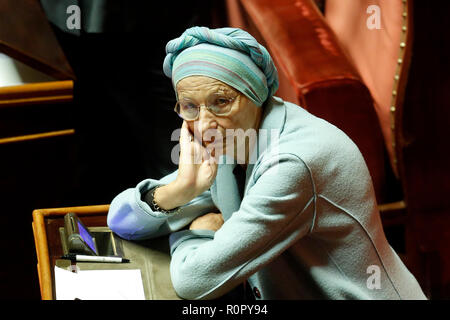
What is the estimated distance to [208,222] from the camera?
1503mm

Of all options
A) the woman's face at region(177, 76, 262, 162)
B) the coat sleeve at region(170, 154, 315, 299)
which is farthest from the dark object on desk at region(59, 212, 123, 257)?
the woman's face at region(177, 76, 262, 162)

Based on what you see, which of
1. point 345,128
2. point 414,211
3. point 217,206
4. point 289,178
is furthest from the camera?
point 414,211

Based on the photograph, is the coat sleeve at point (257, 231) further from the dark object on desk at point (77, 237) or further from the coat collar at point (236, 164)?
the dark object on desk at point (77, 237)

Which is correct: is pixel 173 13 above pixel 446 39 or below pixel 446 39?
above

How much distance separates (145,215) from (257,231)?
0.96 ft

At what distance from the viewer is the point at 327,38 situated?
1.93 metres

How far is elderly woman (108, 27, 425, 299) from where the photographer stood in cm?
126

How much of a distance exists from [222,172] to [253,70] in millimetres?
A: 274

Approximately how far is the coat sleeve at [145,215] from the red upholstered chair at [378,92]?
1.51 ft

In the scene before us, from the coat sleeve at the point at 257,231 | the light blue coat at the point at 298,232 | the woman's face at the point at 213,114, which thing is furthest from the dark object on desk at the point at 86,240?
the woman's face at the point at 213,114

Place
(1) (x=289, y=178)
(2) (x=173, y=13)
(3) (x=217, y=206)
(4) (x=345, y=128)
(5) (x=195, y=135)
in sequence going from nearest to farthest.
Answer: (1) (x=289, y=178), (5) (x=195, y=135), (3) (x=217, y=206), (2) (x=173, y=13), (4) (x=345, y=128)

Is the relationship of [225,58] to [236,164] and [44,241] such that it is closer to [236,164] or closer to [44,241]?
[236,164]

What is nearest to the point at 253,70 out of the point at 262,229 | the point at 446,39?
the point at 262,229

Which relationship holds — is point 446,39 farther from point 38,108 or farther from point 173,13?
point 38,108
